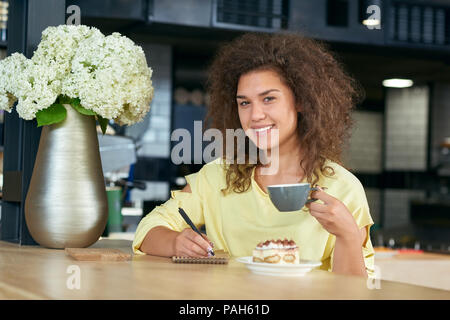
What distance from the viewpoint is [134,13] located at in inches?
200

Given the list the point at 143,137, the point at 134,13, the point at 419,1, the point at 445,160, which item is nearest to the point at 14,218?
the point at 134,13

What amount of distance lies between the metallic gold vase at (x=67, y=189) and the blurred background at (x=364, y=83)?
175 centimetres

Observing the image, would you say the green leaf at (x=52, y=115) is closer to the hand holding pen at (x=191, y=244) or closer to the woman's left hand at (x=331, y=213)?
the hand holding pen at (x=191, y=244)

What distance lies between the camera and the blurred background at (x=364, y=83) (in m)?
5.16

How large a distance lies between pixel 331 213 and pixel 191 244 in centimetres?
35

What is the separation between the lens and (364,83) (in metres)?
7.97

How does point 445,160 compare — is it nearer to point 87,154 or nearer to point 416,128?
point 416,128

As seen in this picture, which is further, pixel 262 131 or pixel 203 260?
pixel 262 131

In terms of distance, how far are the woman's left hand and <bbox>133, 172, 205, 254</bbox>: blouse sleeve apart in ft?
1.60

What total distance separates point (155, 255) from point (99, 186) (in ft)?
0.73

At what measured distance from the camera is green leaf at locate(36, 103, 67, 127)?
154 centimetres

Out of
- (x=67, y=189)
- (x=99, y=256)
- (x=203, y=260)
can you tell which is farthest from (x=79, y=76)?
(x=203, y=260)

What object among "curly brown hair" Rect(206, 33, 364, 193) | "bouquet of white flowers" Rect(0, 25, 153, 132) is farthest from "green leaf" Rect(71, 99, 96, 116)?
"curly brown hair" Rect(206, 33, 364, 193)

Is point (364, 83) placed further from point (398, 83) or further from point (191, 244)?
point (191, 244)
